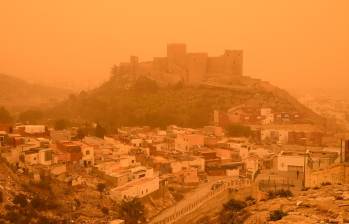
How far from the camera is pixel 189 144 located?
47.8ft

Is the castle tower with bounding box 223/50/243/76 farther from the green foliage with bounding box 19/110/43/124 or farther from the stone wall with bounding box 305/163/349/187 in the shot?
the stone wall with bounding box 305/163/349/187

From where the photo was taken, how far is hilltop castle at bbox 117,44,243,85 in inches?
922

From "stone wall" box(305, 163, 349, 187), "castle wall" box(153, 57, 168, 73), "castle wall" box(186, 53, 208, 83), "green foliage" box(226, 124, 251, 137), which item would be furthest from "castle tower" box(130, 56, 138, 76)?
"stone wall" box(305, 163, 349, 187)

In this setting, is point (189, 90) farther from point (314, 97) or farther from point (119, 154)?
point (314, 97)

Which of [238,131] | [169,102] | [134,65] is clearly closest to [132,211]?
[238,131]

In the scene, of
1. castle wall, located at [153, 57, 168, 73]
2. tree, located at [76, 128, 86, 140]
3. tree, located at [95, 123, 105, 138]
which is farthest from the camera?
castle wall, located at [153, 57, 168, 73]

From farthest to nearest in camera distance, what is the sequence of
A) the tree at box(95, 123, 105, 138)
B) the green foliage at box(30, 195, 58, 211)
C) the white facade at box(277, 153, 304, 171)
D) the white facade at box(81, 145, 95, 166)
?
the tree at box(95, 123, 105, 138) → the white facade at box(81, 145, 95, 166) → the white facade at box(277, 153, 304, 171) → the green foliage at box(30, 195, 58, 211)

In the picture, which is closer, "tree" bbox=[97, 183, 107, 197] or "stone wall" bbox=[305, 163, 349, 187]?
"stone wall" bbox=[305, 163, 349, 187]

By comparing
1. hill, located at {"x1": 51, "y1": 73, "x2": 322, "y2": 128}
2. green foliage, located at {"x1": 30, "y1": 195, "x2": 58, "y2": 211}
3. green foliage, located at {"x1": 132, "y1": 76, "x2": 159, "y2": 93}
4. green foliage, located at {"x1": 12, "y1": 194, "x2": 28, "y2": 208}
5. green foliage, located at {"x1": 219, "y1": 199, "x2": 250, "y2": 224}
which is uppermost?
green foliage, located at {"x1": 132, "y1": 76, "x2": 159, "y2": 93}

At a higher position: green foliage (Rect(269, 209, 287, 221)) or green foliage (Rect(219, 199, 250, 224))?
green foliage (Rect(269, 209, 287, 221))

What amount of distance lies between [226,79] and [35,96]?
1533cm

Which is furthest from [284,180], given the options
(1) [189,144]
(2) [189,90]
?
(2) [189,90]

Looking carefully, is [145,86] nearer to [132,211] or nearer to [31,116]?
[31,116]

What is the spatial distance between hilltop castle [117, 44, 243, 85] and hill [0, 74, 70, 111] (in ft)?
25.5
